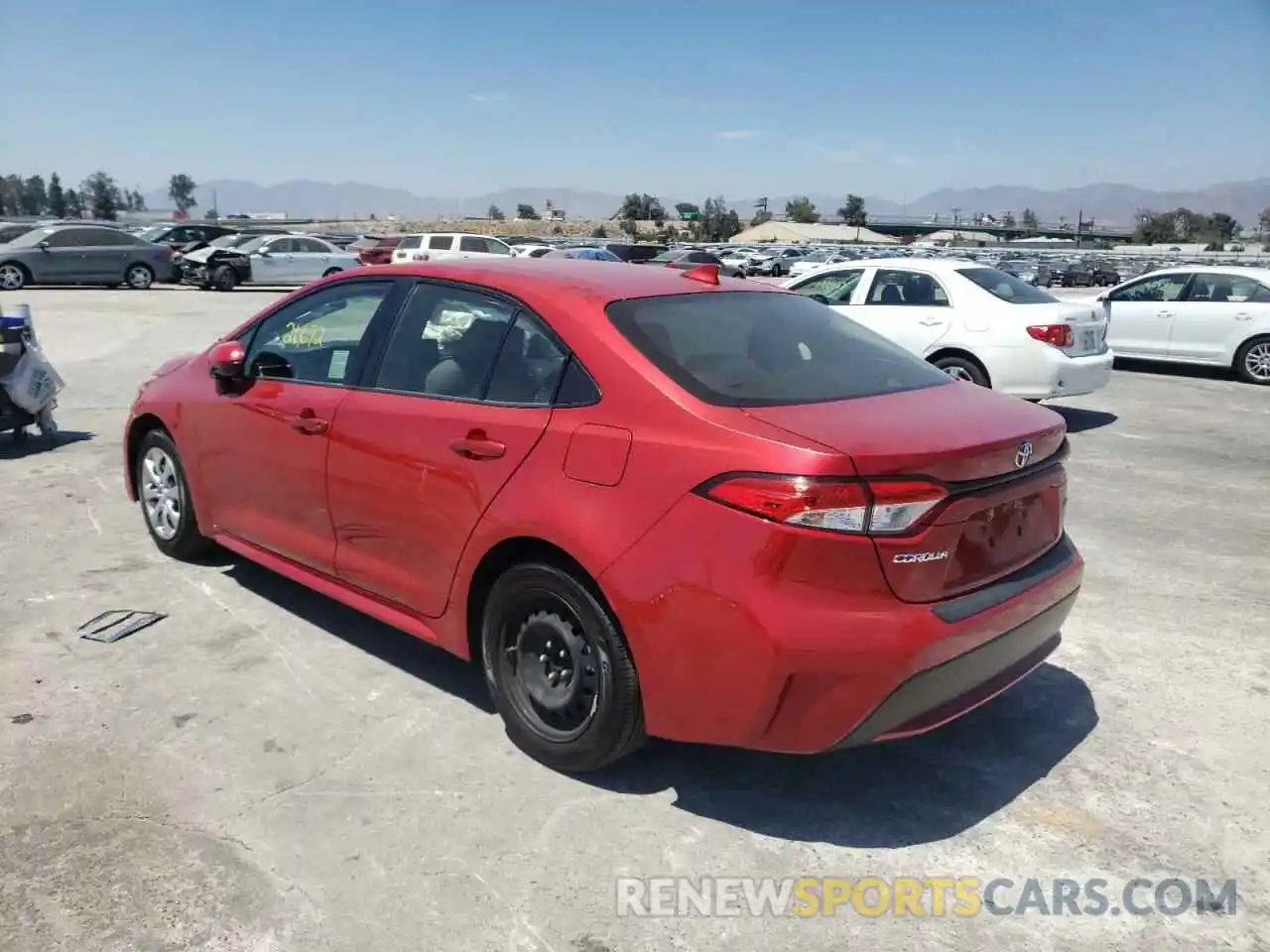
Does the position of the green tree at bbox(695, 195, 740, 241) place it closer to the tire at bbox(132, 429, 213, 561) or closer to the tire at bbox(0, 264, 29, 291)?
the tire at bbox(0, 264, 29, 291)

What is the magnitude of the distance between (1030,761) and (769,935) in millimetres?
1386

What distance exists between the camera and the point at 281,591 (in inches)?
202

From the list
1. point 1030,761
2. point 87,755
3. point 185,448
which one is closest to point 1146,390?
point 1030,761

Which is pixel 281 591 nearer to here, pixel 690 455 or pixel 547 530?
pixel 547 530

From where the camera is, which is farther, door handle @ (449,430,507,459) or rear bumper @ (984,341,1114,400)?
rear bumper @ (984,341,1114,400)

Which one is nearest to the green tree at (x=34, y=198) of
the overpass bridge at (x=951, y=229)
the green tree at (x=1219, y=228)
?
the overpass bridge at (x=951, y=229)

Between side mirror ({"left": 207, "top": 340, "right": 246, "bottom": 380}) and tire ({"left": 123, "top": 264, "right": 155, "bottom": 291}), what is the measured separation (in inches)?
973

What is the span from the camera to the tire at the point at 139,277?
2641 centimetres

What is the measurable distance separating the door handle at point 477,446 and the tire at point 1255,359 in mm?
13382

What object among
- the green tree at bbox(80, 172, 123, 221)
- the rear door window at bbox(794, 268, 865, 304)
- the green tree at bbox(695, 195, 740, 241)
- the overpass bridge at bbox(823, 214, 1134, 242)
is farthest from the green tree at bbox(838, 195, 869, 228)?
the rear door window at bbox(794, 268, 865, 304)

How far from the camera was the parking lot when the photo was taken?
2719 mm

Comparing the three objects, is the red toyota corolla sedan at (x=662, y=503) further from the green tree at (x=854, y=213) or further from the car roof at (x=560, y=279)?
the green tree at (x=854, y=213)

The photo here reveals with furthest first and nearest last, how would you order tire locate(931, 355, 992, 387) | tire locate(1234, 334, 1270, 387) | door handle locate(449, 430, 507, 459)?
tire locate(1234, 334, 1270, 387), tire locate(931, 355, 992, 387), door handle locate(449, 430, 507, 459)

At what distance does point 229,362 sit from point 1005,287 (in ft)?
25.6
